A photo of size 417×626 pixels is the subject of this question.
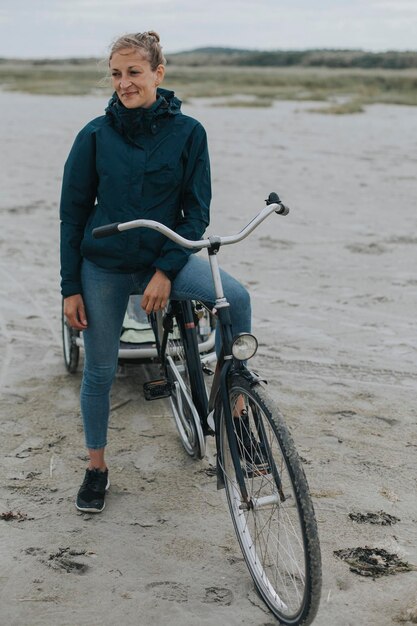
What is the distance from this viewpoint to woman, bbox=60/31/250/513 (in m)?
3.30

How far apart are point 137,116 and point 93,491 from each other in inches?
69.4

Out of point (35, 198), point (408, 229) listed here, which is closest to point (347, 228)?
point (408, 229)

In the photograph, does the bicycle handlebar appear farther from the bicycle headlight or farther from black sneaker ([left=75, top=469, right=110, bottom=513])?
black sneaker ([left=75, top=469, right=110, bottom=513])

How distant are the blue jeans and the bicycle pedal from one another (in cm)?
39

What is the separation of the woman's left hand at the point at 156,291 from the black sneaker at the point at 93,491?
3.15 feet

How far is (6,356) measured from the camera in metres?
5.76

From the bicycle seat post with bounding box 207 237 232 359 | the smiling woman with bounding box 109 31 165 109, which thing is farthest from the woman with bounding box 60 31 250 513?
the bicycle seat post with bounding box 207 237 232 359

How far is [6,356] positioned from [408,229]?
18.2ft

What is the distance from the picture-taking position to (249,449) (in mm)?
3188

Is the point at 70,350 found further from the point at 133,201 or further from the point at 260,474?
the point at 260,474

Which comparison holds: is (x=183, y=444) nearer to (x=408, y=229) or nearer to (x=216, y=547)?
(x=216, y=547)

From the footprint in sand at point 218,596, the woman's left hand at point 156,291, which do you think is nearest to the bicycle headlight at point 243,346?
the woman's left hand at point 156,291

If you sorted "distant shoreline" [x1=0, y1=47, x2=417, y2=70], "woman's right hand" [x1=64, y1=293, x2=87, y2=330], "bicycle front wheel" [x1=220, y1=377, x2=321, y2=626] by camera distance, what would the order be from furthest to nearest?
"distant shoreline" [x1=0, y1=47, x2=417, y2=70] → "woman's right hand" [x1=64, y1=293, x2=87, y2=330] → "bicycle front wheel" [x1=220, y1=377, x2=321, y2=626]

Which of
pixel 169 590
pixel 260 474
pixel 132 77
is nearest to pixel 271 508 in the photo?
pixel 260 474
